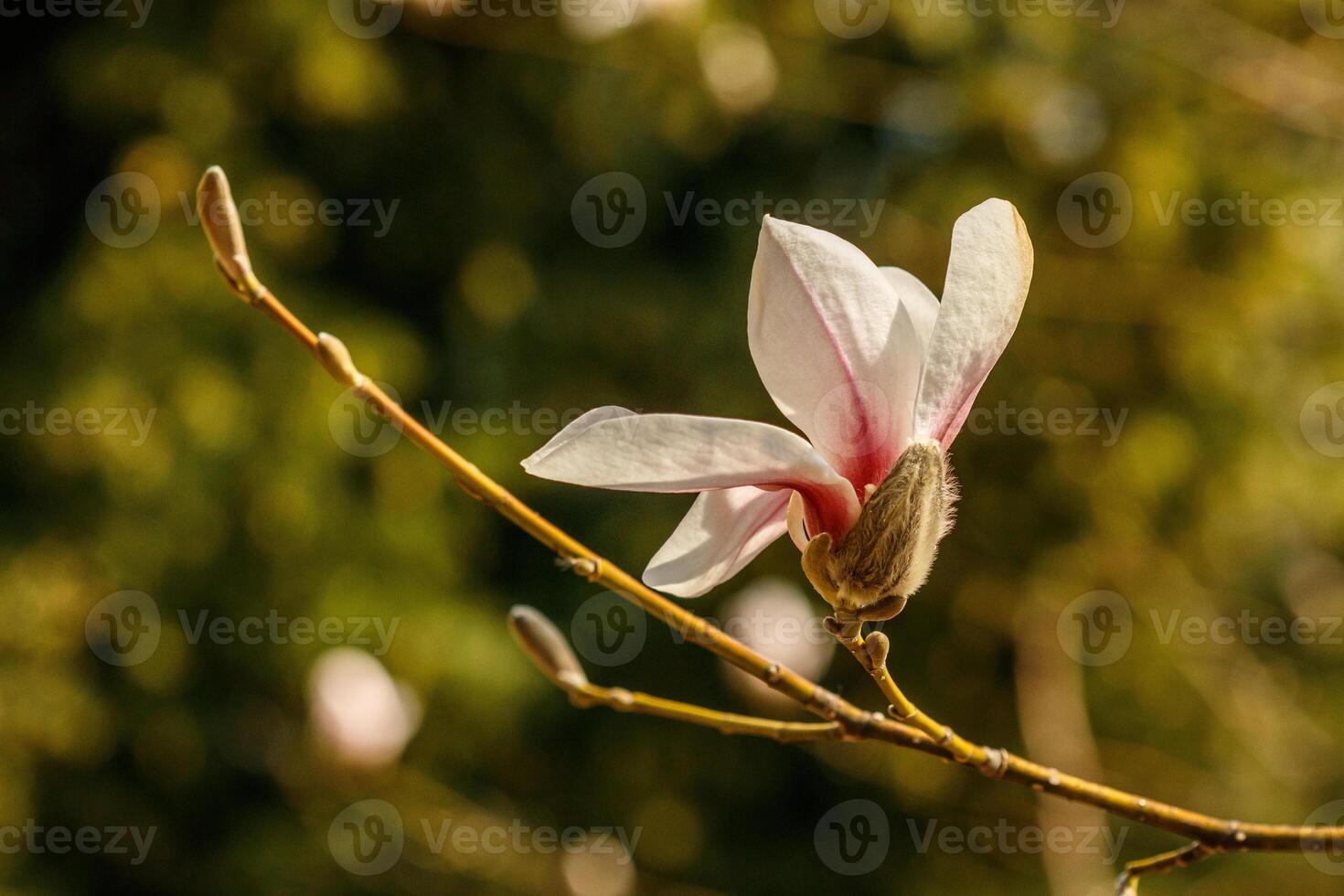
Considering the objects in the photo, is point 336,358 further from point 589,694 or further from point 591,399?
point 591,399

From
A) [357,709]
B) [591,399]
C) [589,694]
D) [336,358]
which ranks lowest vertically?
[357,709]

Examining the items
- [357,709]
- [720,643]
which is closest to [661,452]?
[720,643]

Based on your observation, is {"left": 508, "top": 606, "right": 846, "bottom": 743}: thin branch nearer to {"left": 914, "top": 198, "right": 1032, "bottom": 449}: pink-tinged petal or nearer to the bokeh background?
{"left": 914, "top": 198, "right": 1032, "bottom": 449}: pink-tinged petal

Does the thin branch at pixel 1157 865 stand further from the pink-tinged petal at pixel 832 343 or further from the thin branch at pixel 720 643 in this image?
the pink-tinged petal at pixel 832 343

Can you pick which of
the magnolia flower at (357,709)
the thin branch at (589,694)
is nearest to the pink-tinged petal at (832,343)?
the thin branch at (589,694)

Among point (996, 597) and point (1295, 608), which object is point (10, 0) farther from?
point (1295, 608)

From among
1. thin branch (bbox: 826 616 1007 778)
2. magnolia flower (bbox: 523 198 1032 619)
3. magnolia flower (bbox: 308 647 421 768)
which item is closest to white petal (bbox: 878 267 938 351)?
magnolia flower (bbox: 523 198 1032 619)

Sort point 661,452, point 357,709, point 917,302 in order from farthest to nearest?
point 357,709 → point 917,302 → point 661,452
